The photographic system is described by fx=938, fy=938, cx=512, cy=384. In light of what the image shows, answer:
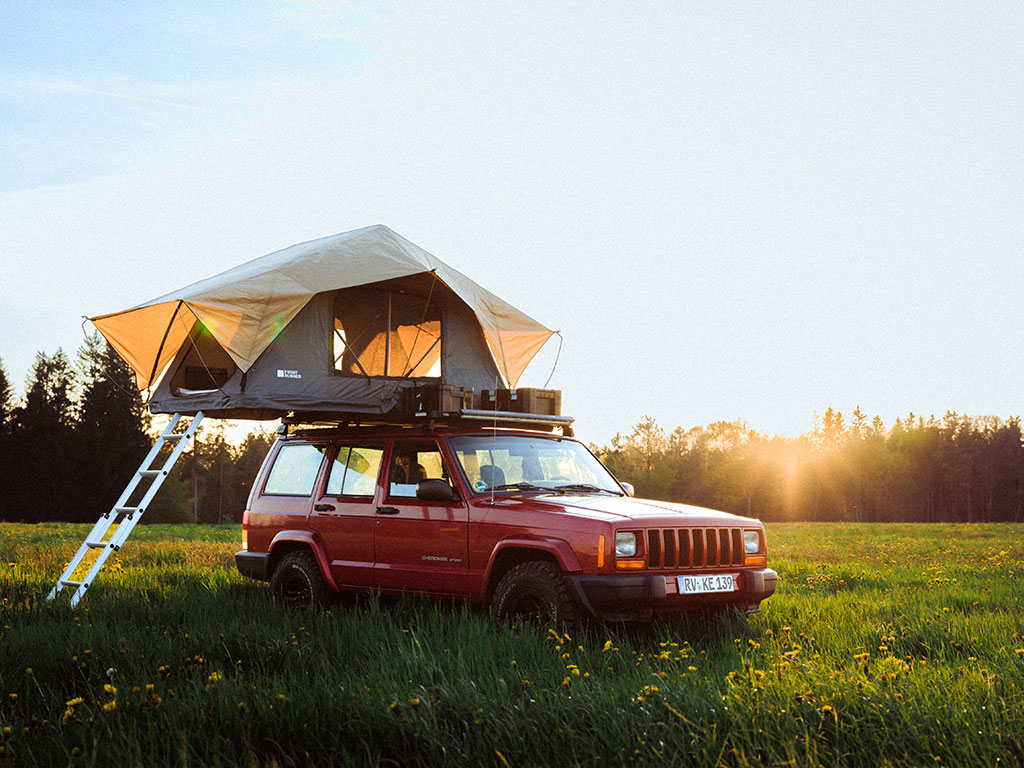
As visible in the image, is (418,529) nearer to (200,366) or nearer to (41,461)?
(200,366)

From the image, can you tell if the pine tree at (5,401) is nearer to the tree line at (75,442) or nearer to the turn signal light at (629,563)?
the tree line at (75,442)

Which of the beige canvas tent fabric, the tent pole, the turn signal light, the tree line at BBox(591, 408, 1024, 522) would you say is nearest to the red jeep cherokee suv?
the turn signal light

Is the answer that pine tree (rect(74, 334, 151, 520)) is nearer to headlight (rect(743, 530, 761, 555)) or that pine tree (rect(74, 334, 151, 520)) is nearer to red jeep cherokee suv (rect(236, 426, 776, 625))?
red jeep cherokee suv (rect(236, 426, 776, 625))

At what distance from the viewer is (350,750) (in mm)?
4312

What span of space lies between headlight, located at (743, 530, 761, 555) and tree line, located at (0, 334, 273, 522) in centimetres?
5599

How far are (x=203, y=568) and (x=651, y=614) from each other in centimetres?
774

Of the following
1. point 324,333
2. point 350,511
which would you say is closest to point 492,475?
point 350,511

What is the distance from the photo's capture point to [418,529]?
337 inches

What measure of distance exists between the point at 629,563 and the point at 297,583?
425cm

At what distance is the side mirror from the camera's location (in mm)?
8203

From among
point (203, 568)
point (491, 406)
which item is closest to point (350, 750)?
point (491, 406)

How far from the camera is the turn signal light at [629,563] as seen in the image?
23.5 ft

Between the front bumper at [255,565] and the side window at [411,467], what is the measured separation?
2.12m

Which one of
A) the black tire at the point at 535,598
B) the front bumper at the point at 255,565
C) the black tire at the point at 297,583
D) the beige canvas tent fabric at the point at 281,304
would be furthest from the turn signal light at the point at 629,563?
the front bumper at the point at 255,565
